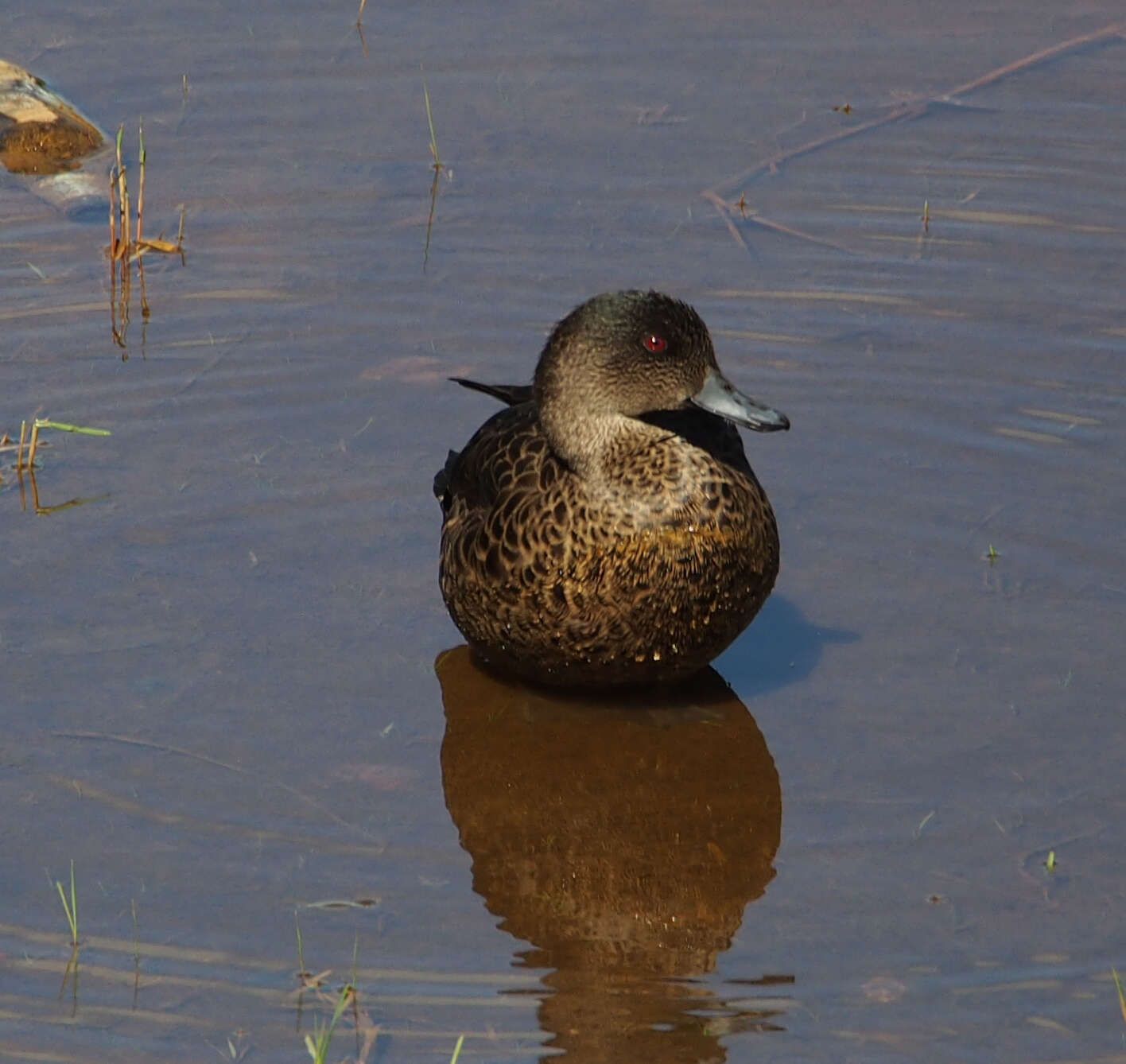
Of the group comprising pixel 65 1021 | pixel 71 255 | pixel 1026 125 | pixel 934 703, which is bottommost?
pixel 65 1021

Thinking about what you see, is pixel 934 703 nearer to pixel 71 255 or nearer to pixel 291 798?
pixel 291 798

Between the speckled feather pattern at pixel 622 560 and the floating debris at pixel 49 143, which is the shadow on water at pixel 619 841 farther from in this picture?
the floating debris at pixel 49 143

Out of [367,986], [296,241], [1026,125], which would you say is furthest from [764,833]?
[1026,125]

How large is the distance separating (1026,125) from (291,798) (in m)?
5.40

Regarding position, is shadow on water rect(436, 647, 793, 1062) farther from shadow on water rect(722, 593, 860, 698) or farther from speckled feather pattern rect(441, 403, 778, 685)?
speckled feather pattern rect(441, 403, 778, 685)

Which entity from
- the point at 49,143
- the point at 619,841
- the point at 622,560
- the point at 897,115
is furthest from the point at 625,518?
the point at 49,143

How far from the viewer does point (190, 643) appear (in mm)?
6191

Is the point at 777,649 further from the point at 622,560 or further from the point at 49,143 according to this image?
the point at 49,143

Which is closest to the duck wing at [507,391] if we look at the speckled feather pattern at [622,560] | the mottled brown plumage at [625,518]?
the speckled feather pattern at [622,560]

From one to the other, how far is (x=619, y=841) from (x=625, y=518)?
0.87 m

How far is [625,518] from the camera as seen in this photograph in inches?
220

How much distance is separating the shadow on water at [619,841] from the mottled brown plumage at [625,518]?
0.25 m

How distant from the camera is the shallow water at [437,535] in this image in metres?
4.82

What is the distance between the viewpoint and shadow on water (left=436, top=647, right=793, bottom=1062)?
15.4 ft
